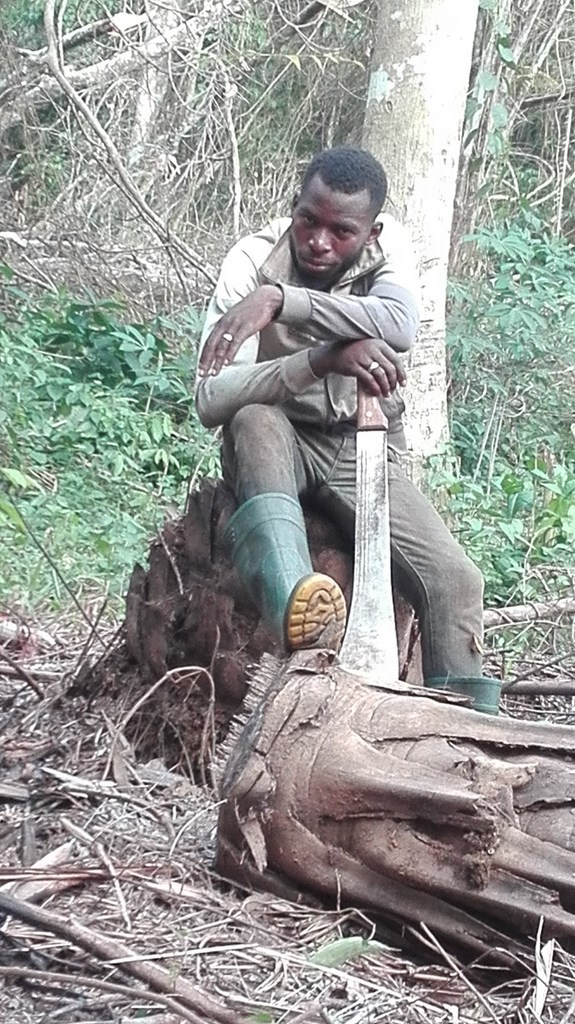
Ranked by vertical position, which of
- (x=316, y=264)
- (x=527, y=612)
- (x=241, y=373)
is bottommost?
(x=527, y=612)

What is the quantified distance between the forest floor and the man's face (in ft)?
4.78

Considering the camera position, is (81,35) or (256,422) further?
(81,35)

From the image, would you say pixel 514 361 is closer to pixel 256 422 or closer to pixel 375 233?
pixel 375 233

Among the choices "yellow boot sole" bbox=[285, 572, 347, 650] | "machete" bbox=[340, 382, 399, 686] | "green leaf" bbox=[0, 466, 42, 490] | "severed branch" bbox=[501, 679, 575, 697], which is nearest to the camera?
"yellow boot sole" bbox=[285, 572, 347, 650]

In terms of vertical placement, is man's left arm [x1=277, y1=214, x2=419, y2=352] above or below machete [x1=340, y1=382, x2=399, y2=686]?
above

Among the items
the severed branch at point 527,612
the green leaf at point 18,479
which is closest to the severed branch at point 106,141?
the green leaf at point 18,479

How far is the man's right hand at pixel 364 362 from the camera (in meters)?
3.17

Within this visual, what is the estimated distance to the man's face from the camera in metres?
3.35

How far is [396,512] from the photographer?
11.3 ft

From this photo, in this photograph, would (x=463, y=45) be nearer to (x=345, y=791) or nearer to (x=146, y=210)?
(x=146, y=210)

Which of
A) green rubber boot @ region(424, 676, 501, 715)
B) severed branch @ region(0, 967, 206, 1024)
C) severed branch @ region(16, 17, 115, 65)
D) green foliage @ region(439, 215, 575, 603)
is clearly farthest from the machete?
severed branch @ region(16, 17, 115, 65)

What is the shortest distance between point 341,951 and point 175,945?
0.28 metres

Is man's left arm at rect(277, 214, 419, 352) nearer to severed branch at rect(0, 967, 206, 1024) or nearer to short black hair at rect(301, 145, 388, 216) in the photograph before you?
short black hair at rect(301, 145, 388, 216)

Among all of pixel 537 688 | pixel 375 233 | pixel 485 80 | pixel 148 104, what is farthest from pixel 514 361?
pixel 375 233
